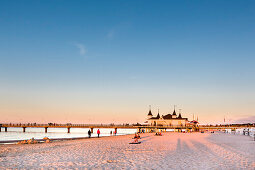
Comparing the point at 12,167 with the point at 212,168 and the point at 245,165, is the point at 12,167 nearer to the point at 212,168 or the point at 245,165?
the point at 212,168

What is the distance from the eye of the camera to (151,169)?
11.9 metres

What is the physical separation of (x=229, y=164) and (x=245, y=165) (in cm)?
81

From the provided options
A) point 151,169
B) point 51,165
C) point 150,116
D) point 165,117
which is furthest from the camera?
point 150,116

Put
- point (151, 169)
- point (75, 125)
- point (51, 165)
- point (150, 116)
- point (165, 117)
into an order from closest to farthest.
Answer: point (151, 169), point (51, 165), point (75, 125), point (165, 117), point (150, 116)

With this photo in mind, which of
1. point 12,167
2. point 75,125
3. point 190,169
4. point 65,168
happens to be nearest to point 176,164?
point 190,169

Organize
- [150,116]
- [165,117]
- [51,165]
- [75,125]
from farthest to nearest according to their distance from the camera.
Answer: [150,116] → [165,117] → [75,125] → [51,165]

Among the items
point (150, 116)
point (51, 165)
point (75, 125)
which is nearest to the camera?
point (51, 165)

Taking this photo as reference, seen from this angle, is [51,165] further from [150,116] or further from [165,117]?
[150,116]

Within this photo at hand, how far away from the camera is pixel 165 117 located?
356 feet

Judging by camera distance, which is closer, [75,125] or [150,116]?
[75,125]

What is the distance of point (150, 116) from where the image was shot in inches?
4592

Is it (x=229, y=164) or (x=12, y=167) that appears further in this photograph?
(x=229, y=164)

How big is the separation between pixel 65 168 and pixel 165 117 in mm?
98926

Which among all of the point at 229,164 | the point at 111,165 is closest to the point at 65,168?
the point at 111,165
